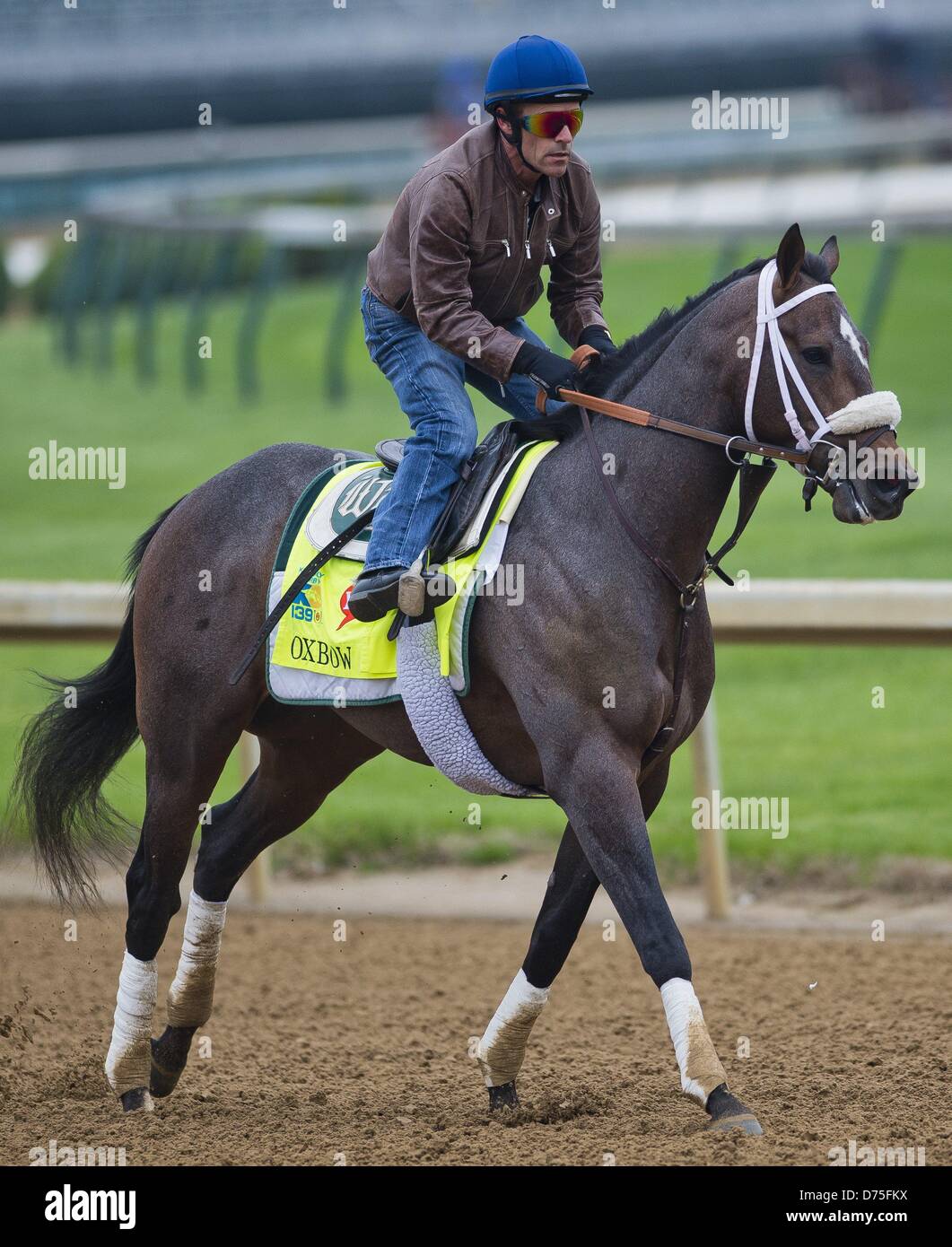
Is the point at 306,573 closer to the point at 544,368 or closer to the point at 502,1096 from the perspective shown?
the point at 544,368

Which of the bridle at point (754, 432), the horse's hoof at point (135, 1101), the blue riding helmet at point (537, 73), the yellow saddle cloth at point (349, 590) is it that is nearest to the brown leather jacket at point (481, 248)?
the blue riding helmet at point (537, 73)

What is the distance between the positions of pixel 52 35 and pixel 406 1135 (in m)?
26.4

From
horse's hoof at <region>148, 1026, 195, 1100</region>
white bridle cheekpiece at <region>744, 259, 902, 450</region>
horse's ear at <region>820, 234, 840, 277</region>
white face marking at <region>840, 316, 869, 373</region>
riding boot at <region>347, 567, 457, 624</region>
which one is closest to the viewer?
white bridle cheekpiece at <region>744, 259, 902, 450</region>

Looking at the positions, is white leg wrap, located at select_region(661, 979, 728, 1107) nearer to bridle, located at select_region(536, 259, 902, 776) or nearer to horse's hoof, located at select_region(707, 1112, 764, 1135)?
horse's hoof, located at select_region(707, 1112, 764, 1135)

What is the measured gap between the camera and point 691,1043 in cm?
392

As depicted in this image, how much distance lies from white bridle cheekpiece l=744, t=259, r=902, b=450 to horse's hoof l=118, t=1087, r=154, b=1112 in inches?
105

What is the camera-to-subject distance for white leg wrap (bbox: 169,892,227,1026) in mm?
5121

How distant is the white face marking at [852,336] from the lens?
13.0ft

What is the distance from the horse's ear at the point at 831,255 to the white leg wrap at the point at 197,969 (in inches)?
104

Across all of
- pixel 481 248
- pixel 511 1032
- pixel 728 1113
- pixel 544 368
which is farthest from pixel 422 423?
pixel 728 1113

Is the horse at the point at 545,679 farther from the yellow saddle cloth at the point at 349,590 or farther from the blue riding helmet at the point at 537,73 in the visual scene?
the blue riding helmet at the point at 537,73

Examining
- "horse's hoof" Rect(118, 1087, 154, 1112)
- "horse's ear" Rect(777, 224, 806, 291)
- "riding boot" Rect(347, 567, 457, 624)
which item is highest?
"horse's ear" Rect(777, 224, 806, 291)

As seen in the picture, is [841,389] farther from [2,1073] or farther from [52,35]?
[52,35]

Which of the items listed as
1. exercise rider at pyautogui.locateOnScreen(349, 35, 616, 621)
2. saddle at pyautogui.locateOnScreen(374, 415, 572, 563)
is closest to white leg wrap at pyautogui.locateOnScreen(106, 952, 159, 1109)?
exercise rider at pyautogui.locateOnScreen(349, 35, 616, 621)
